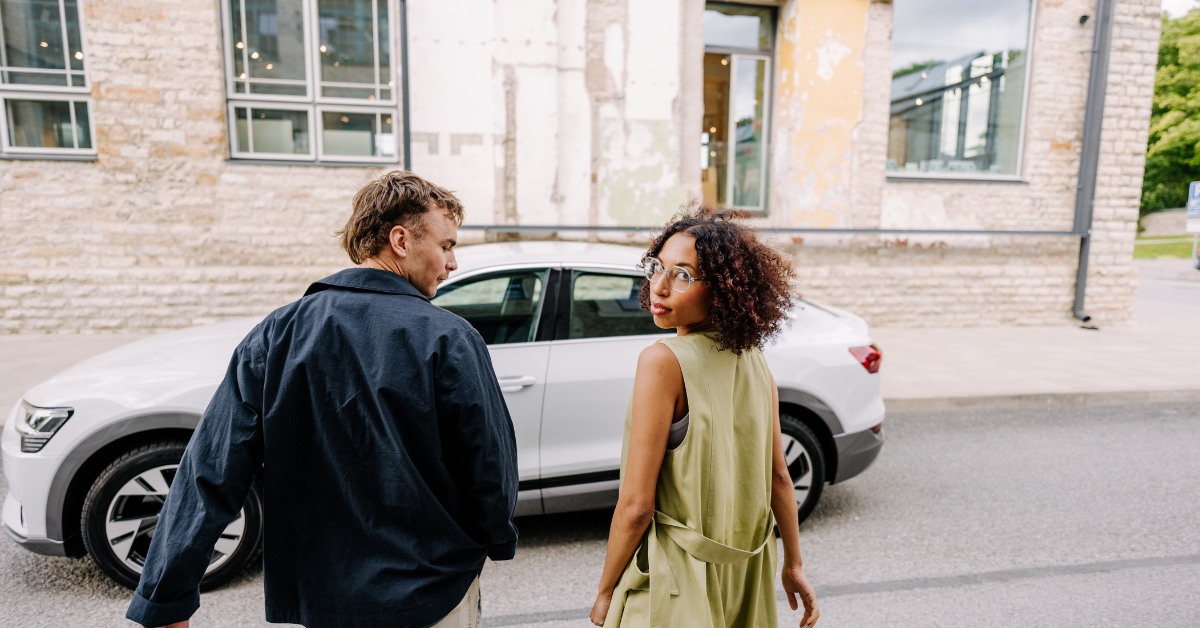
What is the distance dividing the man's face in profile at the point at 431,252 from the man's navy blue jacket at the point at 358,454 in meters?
0.07

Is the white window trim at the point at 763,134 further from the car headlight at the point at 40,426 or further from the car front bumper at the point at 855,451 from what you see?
the car headlight at the point at 40,426

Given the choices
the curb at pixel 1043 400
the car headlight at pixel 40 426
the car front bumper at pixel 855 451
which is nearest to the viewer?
the car headlight at pixel 40 426

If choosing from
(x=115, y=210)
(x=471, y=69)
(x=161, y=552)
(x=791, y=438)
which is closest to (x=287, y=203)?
(x=115, y=210)

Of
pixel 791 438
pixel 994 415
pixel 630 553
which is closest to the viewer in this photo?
pixel 630 553

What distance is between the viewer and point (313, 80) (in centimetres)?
923

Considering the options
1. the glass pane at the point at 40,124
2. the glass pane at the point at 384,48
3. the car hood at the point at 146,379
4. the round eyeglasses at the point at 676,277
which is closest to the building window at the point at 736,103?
the glass pane at the point at 384,48

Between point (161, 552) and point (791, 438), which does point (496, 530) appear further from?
point (791, 438)

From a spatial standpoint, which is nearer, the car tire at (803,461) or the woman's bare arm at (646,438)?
the woman's bare arm at (646,438)

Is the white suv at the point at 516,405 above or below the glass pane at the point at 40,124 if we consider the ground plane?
below

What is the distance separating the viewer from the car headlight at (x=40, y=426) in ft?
9.58

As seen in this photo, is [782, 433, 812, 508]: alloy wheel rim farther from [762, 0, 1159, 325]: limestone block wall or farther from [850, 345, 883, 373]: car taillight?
[762, 0, 1159, 325]: limestone block wall

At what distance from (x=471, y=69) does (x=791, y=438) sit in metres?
7.38

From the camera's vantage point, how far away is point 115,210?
8.74m

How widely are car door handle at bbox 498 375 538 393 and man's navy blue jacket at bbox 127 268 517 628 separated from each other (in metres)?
1.87
